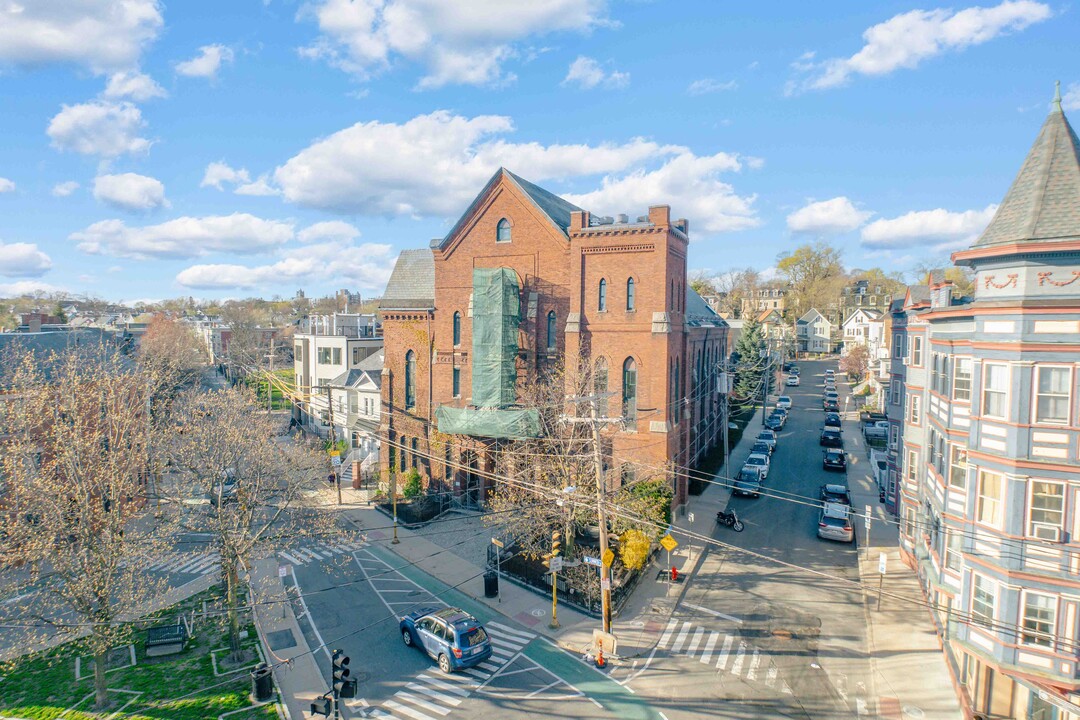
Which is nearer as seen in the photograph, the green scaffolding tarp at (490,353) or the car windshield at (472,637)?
the car windshield at (472,637)

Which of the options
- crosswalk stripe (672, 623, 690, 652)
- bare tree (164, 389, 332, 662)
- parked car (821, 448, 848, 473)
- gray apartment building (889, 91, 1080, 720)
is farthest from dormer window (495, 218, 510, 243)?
parked car (821, 448, 848, 473)

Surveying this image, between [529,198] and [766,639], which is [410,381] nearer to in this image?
[529,198]

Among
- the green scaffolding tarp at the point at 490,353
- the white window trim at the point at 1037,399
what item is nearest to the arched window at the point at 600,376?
the green scaffolding tarp at the point at 490,353

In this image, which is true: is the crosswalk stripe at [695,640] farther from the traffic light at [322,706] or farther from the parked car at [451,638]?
the traffic light at [322,706]

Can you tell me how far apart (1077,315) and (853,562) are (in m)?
17.1

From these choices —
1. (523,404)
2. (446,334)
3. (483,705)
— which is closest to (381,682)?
(483,705)

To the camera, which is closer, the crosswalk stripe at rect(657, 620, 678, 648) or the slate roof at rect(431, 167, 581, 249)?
the crosswalk stripe at rect(657, 620, 678, 648)

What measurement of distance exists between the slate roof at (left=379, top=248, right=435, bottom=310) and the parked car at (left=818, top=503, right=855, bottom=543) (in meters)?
24.9

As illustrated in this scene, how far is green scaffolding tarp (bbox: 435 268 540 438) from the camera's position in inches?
1244

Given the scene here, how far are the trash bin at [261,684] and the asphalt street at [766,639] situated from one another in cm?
1070

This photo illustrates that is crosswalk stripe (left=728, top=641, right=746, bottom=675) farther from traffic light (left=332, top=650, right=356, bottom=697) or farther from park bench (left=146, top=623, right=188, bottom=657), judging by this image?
park bench (left=146, top=623, right=188, bottom=657)

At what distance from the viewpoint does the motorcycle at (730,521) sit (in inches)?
1250

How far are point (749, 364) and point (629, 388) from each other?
37214 mm

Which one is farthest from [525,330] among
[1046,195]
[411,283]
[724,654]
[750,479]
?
[1046,195]
